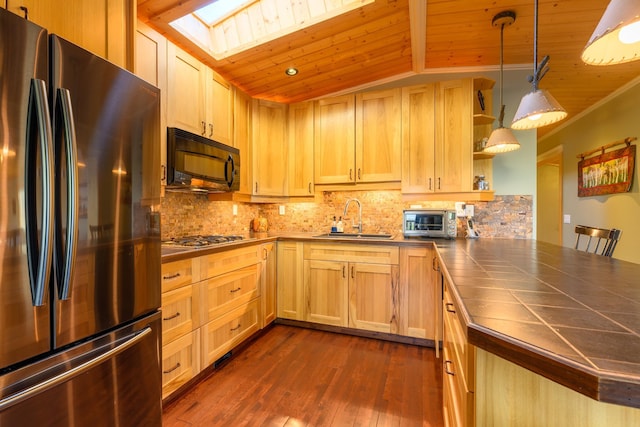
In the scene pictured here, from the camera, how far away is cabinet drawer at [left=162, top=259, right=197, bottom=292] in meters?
1.63

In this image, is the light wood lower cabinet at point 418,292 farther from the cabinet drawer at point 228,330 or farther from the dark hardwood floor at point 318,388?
the cabinet drawer at point 228,330

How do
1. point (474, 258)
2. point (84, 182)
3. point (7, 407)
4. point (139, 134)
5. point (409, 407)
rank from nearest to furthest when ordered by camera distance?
point (7, 407) → point (84, 182) → point (139, 134) → point (474, 258) → point (409, 407)

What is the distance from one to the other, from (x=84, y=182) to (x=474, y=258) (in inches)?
68.4

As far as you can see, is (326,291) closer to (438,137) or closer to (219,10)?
(438,137)

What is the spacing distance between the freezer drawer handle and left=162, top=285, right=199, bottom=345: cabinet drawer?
1.40ft

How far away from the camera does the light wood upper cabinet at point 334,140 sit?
2973 mm

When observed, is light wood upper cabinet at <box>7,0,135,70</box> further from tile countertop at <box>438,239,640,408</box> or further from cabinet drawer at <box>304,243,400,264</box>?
cabinet drawer at <box>304,243,400,264</box>

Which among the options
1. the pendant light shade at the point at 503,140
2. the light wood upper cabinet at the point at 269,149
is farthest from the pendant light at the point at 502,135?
the light wood upper cabinet at the point at 269,149

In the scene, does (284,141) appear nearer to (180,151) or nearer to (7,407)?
(180,151)

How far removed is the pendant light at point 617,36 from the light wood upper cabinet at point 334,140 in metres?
2.03

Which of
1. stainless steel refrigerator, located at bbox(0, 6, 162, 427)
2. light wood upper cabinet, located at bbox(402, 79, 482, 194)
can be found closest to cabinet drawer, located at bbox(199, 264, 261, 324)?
stainless steel refrigerator, located at bbox(0, 6, 162, 427)

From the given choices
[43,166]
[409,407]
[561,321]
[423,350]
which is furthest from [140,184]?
[423,350]

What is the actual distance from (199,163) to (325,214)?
1.57m

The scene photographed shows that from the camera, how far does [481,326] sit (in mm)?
637
